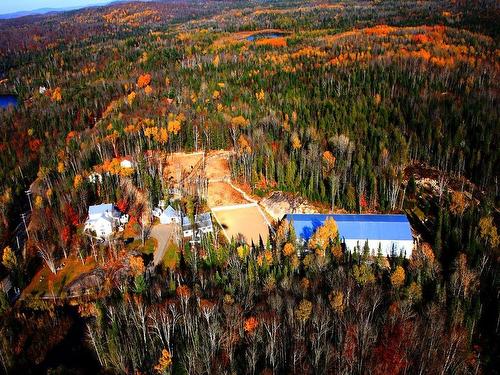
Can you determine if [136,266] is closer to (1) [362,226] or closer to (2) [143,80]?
(1) [362,226]

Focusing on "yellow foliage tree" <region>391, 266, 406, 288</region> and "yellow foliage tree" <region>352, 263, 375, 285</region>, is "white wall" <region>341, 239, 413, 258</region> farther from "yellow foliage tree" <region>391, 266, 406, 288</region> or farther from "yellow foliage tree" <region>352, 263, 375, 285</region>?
"yellow foliage tree" <region>391, 266, 406, 288</region>

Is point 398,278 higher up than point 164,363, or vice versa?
point 164,363

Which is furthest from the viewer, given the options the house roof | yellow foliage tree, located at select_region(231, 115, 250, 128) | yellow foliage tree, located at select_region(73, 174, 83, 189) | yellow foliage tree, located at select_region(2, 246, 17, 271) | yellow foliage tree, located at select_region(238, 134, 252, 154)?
yellow foliage tree, located at select_region(231, 115, 250, 128)

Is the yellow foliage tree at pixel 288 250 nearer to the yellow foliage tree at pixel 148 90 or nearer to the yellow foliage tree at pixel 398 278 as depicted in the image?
the yellow foliage tree at pixel 398 278

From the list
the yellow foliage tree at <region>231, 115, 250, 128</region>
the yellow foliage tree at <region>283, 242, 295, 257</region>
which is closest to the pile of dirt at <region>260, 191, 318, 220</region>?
the yellow foliage tree at <region>283, 242, 295, 257</region>

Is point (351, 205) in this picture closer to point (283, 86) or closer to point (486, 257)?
point (486, 257)

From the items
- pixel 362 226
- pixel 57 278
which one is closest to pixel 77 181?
pixel 57 278
